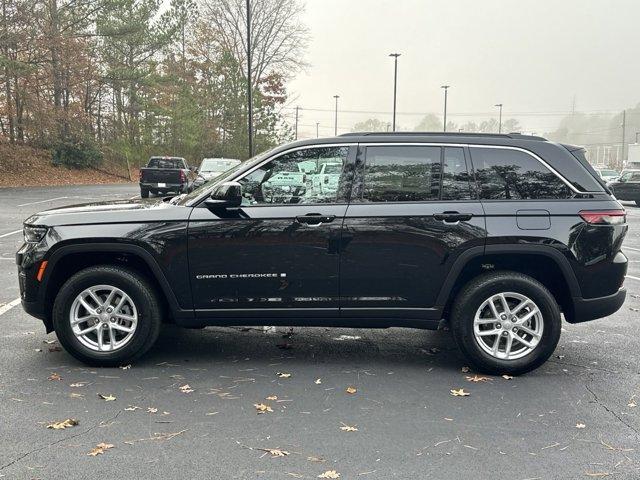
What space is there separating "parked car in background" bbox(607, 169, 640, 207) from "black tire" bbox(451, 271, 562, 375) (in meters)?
23.3

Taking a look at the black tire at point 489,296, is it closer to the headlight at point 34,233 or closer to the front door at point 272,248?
the front door at point 272,248

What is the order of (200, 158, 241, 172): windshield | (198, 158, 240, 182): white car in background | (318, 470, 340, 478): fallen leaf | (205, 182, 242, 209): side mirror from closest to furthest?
(318, 470, 340, 478): fallen leaf → (205, 182, 242, 209): side mirror → (198, 158, 240, 182): white car in background → (200, 158, 241, 172): windshield

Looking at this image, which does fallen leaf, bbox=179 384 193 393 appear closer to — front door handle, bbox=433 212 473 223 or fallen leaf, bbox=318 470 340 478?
fallen leaf, bbox=318 470 340 478

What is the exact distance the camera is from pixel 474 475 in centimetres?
323

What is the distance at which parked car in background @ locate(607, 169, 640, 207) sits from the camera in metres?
25.5

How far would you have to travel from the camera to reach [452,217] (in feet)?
15.6

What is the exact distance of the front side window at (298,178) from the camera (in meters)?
4.85

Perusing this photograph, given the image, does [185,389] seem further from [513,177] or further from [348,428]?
[513,177]

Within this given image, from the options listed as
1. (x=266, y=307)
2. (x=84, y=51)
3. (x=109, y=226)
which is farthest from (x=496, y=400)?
(x=84, y=51)

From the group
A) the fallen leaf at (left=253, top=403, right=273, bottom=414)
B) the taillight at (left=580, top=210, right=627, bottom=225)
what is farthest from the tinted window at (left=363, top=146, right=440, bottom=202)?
the fallen leaf at (left=253, top=403, right=273, bottom=414)

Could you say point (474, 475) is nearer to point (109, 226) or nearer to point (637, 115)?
point (109, 226)

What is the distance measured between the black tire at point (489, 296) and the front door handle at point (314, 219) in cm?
126

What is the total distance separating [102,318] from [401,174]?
2.72 metres

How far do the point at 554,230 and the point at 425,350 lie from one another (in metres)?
1.62
